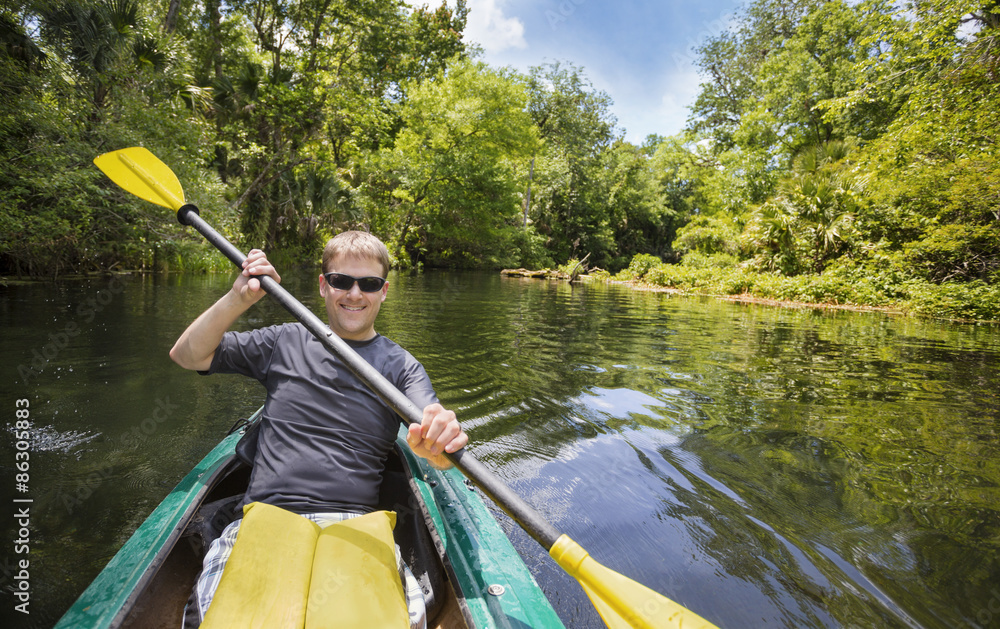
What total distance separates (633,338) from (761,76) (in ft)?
65.5

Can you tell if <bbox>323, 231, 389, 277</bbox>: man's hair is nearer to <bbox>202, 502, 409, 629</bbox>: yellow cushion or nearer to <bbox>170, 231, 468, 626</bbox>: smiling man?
<bbox>170, 231, 468, 626</bbox>: smiling man

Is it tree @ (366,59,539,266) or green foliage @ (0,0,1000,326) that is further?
tree @ (366,59,539,266)

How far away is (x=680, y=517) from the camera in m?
2.54

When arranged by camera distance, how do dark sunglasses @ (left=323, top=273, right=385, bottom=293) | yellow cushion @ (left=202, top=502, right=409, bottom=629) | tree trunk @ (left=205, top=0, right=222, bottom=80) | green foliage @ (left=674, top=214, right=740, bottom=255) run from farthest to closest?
green foliage @ (left=674, top=214, right=740, bottom=255)
tree trunk @ (left=205, top=0, right=222, bottom=80)
dark sunglasses @ (left=323, top=273, right=385, bottom=293)
yellow cushion @ (left=202, top=502, right=409, bottom=629)

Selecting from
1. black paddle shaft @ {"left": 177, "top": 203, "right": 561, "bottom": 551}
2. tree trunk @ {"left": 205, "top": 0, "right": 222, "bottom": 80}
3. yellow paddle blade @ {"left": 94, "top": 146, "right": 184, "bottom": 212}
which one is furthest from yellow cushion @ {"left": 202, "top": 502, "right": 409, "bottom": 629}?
tree trunk @ {"left": 205, "top": 0, "right": 222, "bottom": 80}

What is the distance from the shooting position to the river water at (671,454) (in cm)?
201

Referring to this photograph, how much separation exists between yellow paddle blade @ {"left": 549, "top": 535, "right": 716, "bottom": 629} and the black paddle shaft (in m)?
0.07

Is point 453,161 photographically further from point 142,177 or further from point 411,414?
point 411,414

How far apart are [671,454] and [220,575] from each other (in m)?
2.75

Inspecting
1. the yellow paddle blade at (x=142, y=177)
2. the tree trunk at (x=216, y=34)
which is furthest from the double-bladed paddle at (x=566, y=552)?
the tree trunk at (x=216, y=34)

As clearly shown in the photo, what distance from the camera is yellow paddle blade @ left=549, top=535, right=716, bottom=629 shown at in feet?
4.51

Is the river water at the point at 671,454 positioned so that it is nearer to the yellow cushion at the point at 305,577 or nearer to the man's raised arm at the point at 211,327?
the yellow cushion at the point at 305,577

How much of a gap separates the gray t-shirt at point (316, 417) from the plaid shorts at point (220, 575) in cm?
6

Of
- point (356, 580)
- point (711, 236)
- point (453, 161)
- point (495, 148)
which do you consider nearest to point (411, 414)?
point (356, 580)
